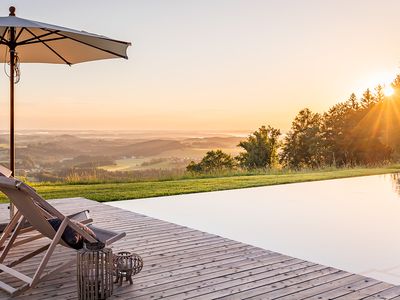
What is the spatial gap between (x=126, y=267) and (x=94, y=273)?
349 millimetres

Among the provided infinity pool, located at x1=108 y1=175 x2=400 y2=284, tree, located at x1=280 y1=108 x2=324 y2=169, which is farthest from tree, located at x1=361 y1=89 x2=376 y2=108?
infinity pool, located at x1=108 y1=175 x2=400 y2=284

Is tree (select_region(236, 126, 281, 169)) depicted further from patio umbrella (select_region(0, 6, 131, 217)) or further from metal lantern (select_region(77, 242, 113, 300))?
metal lantern (select_region(77, 242, 113, 300))

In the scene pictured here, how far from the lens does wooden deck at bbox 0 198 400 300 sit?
120 inches

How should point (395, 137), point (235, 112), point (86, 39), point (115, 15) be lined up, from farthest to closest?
point (395, 137)
point (235, 112)
point (115, 15)
point (86, 39)

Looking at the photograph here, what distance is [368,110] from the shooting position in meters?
27.0

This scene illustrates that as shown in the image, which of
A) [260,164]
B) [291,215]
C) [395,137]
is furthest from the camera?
[260,164]

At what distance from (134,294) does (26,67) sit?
10.1 meters

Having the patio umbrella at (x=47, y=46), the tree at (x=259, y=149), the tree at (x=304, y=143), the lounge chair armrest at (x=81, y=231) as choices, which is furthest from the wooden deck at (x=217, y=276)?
the tree at (x=304, y=143)

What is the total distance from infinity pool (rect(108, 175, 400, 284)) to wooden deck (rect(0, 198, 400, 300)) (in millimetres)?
442

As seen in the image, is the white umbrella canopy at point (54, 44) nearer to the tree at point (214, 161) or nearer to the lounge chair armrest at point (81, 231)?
the lounge chair armrest at point (81, 231)

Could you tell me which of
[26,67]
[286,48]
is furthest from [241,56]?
[26,67]

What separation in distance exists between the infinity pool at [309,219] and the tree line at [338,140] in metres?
15.4

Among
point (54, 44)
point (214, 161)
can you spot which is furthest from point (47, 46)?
point (214, 161)

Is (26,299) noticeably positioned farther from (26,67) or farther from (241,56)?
(241,56)
